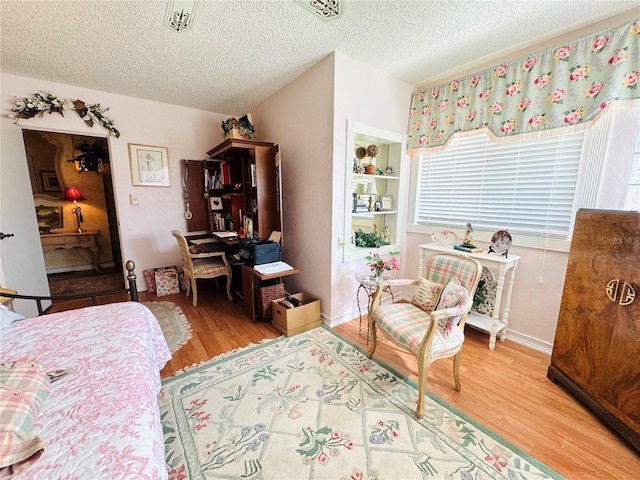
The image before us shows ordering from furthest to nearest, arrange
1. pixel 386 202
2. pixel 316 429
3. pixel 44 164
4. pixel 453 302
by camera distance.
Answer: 1. pixel 44 164
2. pixel 386 202
3. pixel 453 302
4. pixel 316 429

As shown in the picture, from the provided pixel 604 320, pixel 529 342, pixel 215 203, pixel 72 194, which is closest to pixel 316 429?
pixel 604 320

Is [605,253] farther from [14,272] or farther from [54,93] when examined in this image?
[54,93]

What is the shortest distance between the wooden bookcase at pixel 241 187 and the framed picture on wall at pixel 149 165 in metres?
0.33

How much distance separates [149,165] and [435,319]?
3748 millimetres

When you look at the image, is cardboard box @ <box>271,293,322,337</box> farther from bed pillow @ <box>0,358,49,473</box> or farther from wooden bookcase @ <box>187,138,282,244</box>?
bed pillow @ <box>0,358,49,473</box>

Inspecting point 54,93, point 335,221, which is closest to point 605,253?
point 335,221

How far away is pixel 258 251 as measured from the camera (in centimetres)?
253

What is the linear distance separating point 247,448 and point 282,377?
52 centimetres

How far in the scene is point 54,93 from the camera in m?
2.72

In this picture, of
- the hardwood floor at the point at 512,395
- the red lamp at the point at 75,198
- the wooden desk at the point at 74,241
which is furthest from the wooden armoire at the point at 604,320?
the red lamp at the point at 75,198

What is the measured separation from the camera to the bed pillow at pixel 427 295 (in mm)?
1894

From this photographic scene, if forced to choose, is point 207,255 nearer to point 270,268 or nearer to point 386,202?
point 270,268

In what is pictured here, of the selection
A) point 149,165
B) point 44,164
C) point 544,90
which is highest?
point 544,90

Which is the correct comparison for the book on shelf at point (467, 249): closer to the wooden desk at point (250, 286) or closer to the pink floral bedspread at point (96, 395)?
the wooden desk at point (250, 286)
